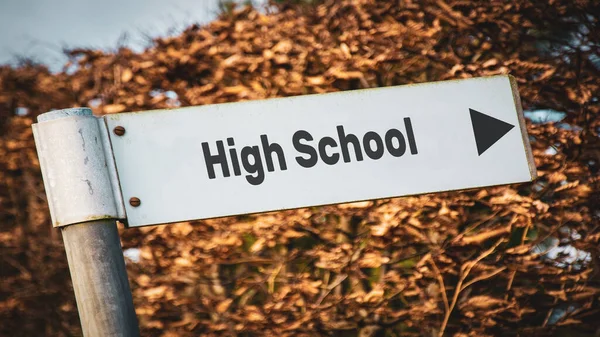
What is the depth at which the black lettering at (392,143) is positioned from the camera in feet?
4.00

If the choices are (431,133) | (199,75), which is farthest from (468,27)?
(431,133)

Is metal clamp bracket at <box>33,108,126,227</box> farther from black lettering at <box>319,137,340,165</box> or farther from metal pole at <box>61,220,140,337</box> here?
black lettering at <box>319,137,340,165</box>

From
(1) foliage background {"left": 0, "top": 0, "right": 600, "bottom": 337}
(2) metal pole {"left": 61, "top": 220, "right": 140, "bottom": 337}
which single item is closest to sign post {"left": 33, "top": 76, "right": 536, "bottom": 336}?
(2) metal pole {"left": 61, "top": 220, "right": 140, "bottom": 337}

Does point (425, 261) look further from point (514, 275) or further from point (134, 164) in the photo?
point (134, 164)

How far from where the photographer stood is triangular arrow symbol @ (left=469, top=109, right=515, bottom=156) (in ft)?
4.07

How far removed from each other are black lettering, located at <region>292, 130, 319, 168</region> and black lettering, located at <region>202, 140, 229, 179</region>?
0.48ft

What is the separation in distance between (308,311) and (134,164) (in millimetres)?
2060

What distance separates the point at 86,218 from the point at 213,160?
273 mm

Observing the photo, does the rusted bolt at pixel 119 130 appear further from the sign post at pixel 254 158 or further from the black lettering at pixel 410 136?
the black lettering at pixel 410 136

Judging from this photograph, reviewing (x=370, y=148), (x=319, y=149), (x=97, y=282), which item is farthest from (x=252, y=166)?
(x=97, y=282)

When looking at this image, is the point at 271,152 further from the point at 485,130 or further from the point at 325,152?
the point at 485,130

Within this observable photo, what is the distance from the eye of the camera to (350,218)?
10.3ft

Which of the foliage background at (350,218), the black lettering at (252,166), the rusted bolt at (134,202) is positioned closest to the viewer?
the rusted bolt at (134,202)

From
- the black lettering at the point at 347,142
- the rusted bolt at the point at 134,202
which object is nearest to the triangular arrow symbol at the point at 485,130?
the black lettering at the point at 347,142
